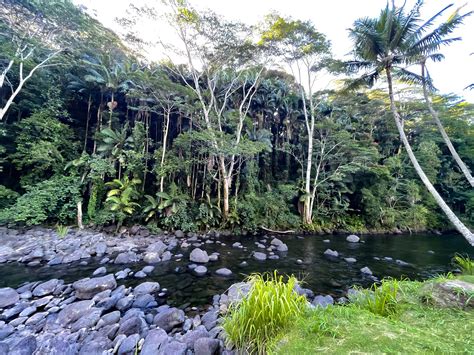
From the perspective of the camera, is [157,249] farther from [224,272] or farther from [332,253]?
[332,253]

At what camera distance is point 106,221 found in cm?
966

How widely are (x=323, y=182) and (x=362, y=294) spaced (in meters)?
11.6

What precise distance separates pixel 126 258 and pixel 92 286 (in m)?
2.12

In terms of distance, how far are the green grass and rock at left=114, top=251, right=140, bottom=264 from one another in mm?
6223

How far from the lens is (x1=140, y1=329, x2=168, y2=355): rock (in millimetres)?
2896

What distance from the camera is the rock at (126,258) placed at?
263 inches

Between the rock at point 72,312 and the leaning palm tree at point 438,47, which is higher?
the leaning palm tree at point 438,47

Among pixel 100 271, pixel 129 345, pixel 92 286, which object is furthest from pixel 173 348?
pixel 100 271

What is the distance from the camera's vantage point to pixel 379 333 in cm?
197

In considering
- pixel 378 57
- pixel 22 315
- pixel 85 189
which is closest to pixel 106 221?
pixel 85 189

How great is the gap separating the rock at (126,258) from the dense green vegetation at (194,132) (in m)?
3.09

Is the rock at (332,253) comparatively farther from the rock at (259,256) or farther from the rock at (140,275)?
the rock at (140,275)

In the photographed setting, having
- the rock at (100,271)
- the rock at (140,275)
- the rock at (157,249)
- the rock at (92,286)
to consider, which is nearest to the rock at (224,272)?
the rock at (140,275)

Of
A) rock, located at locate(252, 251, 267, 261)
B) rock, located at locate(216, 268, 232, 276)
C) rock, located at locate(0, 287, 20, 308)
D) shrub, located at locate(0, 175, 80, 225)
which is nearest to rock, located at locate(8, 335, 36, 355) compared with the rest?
rock, located at locate(0, 287, 20, 308)
